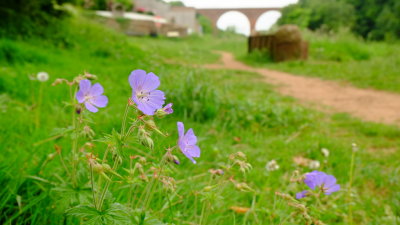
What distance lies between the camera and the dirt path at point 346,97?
458 cm

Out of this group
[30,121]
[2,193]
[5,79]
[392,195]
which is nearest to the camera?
[2,193]

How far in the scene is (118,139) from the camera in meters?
0.76

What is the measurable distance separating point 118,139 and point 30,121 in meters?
1.93

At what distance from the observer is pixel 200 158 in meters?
2.38

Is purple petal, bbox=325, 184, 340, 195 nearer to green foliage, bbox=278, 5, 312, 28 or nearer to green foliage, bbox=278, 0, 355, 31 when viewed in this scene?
green foliage, bbox=278, 0, 355, 31

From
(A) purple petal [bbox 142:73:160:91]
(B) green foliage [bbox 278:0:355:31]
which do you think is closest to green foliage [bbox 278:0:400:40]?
(B) green foliage [bbox 278:0:355:31]

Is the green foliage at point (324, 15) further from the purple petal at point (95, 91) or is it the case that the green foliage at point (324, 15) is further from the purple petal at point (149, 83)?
the purple petal at point (149, 83)

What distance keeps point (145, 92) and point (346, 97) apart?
558 cm

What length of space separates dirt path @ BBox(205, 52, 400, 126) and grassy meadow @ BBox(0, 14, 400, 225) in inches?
19.0

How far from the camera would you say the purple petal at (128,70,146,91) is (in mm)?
749


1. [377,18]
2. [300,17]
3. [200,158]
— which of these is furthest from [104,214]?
[300,17]

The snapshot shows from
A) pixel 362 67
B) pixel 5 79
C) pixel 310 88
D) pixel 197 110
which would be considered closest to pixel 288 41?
pixel 362 67

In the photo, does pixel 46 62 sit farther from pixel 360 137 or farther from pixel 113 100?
pixel 360 137

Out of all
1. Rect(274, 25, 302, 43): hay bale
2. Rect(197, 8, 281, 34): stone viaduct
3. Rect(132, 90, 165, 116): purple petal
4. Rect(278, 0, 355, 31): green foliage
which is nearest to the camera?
Rect(132, 90, 165, 116): purple petal
